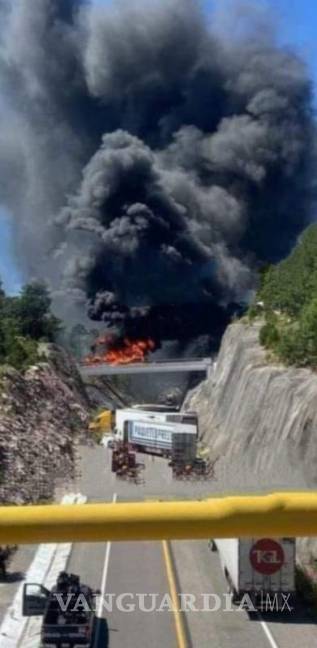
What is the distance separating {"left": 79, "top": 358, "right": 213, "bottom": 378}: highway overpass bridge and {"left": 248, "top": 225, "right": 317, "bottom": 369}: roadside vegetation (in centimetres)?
2298

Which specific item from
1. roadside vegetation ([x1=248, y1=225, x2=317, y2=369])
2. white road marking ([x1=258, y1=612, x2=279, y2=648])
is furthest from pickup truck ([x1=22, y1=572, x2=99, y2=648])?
roadside vegetation ([x1=248, y1=225, x2=317, y2=369])

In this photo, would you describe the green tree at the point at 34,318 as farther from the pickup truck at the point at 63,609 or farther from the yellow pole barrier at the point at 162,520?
the yellow pole barrier at the point at 162,520

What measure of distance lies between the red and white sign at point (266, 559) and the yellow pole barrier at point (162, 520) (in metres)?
1.54

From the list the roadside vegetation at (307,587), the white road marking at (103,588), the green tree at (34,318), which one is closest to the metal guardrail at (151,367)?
the green tree at (34,318)

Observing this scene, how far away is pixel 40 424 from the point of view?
50562 millimetres

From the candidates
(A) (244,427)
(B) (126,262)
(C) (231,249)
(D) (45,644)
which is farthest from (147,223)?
(D) (45,644)

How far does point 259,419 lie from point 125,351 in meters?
67.8

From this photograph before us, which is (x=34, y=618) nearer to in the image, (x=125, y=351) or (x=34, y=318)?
(x=34, y=318)

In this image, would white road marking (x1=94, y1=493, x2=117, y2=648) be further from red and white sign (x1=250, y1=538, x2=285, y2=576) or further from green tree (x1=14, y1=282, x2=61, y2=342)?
green tree (x1=14, y1=282, x2=61, y2=342)

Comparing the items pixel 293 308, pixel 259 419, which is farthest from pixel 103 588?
pixel 293 308

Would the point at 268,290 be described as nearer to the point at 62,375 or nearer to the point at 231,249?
the point at 62,375

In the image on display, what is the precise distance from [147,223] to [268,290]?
172 ft

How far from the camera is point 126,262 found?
120 meters

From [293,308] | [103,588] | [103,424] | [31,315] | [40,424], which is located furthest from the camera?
[31,315]
